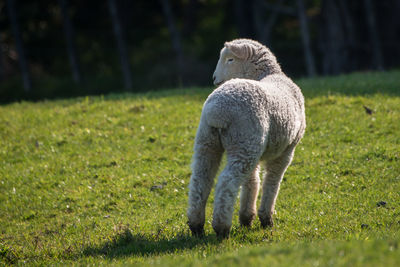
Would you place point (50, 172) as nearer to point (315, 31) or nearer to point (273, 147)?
point (273, 147)

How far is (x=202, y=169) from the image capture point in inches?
215

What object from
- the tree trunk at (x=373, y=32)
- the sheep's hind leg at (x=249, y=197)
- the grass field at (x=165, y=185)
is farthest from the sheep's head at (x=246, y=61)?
the tree trunk at (x=373, y=32)

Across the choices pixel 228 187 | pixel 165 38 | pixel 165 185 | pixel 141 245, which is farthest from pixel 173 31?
pixel 228 187

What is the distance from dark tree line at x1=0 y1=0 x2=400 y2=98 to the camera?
22984mm

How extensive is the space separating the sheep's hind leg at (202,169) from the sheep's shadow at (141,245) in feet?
0.93

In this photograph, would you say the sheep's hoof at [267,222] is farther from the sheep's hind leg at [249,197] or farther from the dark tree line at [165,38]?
the dark tree line at [165,38]

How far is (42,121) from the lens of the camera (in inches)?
440

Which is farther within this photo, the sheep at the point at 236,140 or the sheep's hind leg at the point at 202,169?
the sheep's hind leg at the point at 202,169

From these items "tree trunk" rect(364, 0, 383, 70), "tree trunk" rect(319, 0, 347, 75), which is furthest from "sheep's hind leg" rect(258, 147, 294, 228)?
"tree trunk" rect(364, 0, 383, 70)

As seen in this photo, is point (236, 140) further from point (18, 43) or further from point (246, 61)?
point (18, 43)

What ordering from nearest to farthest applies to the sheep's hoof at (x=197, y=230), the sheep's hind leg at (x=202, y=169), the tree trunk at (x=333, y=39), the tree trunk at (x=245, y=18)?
the sheep's hind leg at (x=202, y=169) → the sheep's hoof at (x=197, y=230) → the tree trunk at (x=333, y=39) → the tree trunk at (x=245, y=18)

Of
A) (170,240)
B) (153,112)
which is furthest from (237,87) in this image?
(153,112)

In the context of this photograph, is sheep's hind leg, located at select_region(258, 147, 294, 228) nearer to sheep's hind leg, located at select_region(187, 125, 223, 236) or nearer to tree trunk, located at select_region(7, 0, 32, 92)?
sheep's hind leg, located at select_region(187, 125, 223, 236)

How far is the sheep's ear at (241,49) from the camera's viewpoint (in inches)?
262
